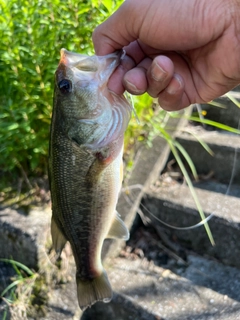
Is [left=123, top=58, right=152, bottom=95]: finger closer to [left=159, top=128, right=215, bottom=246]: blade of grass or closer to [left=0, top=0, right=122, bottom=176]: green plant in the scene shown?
[left=0, top=0, right=122, bottom=176]: green plant

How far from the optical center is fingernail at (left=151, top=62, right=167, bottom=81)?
1578mm

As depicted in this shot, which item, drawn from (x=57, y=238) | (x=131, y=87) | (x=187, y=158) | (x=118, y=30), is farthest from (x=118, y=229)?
(x=187, y=158)

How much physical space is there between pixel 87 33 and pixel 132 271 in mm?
1581

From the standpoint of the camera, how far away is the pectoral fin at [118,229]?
1.92m

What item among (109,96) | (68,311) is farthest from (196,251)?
(109,96)

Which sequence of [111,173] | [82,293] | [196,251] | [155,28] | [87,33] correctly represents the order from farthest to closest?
[196,251]
[87,33]
[82,293]
[111,173]
[155,28]

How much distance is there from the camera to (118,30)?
164 cm

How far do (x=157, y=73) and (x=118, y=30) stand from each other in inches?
10.0

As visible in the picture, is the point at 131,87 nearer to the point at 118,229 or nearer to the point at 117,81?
the point at 117,81

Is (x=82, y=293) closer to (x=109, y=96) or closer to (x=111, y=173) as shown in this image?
(x=111, y=173)

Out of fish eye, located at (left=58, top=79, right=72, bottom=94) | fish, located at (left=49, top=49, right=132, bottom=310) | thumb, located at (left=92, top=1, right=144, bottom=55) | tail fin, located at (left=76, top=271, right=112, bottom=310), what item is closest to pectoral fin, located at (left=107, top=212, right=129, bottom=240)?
fish, located at (left=49, top=49, right=132, bottom=310)

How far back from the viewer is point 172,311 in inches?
89.7

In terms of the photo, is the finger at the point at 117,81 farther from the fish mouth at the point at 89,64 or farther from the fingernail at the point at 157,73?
the fingernail at the point at 157,73

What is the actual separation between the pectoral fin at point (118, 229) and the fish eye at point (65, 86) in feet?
2.21
